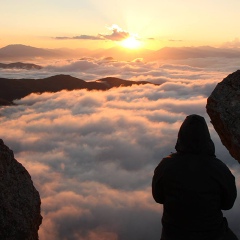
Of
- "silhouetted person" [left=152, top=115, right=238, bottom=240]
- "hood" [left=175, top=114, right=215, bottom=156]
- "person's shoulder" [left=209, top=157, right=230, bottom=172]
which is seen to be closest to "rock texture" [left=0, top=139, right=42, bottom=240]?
"silhouetted person" [left=152, top=115, right=238, bottom=240]

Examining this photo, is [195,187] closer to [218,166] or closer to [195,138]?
[218,166]

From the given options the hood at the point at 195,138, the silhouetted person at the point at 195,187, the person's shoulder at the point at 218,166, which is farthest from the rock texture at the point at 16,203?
the person's shoulder at the point at 218,166

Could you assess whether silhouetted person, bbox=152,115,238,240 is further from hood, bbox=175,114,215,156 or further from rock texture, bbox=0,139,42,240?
rock texture, bbox=0,139,42,240

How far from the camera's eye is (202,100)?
18012cm

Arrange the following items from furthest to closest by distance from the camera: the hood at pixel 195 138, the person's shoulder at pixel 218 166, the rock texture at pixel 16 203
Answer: the rock texture at pixel 16 203
the hood at pixel 195 138
the person's shoulder at pixel 218 166

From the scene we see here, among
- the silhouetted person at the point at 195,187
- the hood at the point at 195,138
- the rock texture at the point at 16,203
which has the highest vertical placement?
the hood at the point at 195,138

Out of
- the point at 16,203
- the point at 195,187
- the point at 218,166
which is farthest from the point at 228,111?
the point at 16,203

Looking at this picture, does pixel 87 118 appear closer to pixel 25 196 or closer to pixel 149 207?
pixel 149 207

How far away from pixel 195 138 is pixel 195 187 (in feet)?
2.04

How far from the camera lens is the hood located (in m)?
4.66

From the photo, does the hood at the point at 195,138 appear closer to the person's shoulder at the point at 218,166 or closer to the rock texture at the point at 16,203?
the person's shoulder at the point at 218,166

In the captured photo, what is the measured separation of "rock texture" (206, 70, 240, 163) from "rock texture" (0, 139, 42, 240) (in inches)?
202

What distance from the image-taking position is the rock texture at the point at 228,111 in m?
8.80

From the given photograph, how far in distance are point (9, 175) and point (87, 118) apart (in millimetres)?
178111
